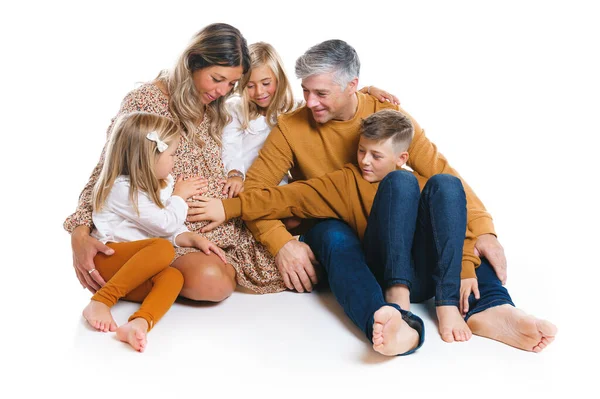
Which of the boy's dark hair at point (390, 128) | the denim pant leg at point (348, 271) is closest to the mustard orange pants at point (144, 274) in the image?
the denim pant leg at point (348, 271)

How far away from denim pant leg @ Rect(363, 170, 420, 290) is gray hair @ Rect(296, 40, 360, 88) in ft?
1.66

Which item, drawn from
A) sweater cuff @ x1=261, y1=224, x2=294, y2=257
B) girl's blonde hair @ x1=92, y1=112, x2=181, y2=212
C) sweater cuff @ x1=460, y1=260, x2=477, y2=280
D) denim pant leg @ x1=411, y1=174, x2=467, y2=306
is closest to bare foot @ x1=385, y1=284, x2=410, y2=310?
denim pant leg @ x1=411, y1=174, x2=467, y2=306

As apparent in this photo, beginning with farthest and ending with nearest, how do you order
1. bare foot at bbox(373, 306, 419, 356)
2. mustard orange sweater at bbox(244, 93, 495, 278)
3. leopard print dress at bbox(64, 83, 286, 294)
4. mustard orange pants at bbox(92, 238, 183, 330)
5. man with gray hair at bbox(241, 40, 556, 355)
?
mustard orange sweater at bbox(244, 93, 495, 278) → leopard print dress at bbox(64, 83, 286, 294) → mustard orange pants at bbox(92, 238, 183, 330) → man with gray hair at bbox(241, 40, 556, 355) → bare foot at bbox(373, 306, 419, 356)

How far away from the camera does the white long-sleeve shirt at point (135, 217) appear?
8.61ft

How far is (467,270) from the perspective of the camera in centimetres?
263

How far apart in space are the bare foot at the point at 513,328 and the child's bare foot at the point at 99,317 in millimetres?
1257

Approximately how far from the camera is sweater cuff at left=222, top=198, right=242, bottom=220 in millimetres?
2896

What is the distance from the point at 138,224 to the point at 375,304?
929 millimetres

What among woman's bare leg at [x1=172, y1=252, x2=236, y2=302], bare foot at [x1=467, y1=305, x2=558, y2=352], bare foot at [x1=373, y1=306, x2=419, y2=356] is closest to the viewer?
bare foot at [x1=373, y1=306, x2=419, y2=356]

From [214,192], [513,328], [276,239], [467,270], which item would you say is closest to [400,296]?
[467,270]

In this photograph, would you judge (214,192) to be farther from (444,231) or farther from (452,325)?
(452,325)

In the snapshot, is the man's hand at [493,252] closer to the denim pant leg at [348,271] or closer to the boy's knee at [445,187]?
the boy's knee at [445,187]

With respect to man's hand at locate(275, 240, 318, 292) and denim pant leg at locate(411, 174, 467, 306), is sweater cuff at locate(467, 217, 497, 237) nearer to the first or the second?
denim pant leg at locate(411, 174, 467, 306)

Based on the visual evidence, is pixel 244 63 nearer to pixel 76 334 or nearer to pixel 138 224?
pixel 138 224
